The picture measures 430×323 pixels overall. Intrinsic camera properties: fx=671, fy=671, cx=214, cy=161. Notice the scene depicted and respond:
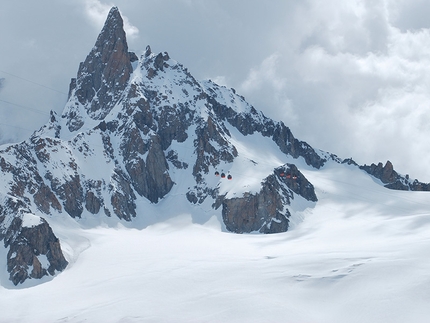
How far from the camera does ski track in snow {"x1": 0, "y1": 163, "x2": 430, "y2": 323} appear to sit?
7762 cm

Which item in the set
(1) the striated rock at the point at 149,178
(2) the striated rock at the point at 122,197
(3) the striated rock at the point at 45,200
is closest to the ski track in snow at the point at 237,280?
(3) the striated rock at the point at 45,200

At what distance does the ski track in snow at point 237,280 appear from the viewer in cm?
7762

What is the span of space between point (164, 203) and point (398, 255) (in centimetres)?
10713

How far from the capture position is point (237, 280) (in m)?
92.6

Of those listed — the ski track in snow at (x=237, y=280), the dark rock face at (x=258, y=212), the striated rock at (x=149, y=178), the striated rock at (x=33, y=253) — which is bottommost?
the ski track in snow at (x=237, y=280)

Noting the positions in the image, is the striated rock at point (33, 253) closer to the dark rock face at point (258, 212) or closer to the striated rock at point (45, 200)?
the striated rock at point (45, 200)

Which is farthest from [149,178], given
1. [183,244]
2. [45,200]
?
[183,244]

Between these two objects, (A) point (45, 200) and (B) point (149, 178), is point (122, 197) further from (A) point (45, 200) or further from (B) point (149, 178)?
(A) point (45, 200)

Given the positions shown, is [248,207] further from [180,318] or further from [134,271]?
[180,318]

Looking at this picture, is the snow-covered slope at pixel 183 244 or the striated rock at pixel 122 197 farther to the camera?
the striated rock at pixel 122 197

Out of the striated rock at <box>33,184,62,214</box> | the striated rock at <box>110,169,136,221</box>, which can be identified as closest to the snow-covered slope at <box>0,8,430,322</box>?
the striated rock at <box>33,184,62,214</box>

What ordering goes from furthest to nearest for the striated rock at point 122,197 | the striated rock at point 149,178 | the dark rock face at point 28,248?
1. the striated rock at point 149,178
2. the striated rock at point 122,197
3. the dark rock face at point 28,248

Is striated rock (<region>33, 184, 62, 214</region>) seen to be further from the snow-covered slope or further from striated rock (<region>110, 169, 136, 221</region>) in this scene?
striated rock (<region>110, 169, 136, 221</region>)

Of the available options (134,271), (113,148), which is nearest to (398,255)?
(134,271)
